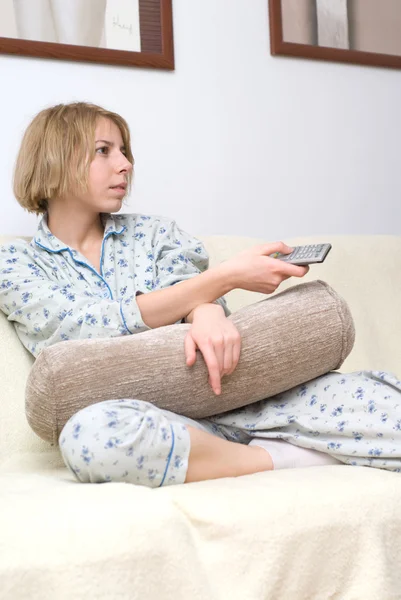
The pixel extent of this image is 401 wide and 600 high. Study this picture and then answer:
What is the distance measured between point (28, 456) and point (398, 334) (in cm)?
92

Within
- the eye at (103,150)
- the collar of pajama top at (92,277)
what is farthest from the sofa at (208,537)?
the eye at (103,150)

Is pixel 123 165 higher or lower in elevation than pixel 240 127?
lower

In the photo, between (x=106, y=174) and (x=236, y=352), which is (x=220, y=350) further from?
(x=106, y=174)

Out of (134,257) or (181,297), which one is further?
(134,257)

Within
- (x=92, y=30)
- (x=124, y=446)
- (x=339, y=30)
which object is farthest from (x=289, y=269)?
(x=339, y=30)

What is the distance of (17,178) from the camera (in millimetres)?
1706

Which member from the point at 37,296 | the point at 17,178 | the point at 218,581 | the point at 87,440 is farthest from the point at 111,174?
the point at 218,581

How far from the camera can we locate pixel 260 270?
1.32 m

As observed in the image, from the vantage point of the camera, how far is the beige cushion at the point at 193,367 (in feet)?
4.01

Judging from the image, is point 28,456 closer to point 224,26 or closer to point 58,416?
point 58,416

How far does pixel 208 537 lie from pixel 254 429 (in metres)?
0.37

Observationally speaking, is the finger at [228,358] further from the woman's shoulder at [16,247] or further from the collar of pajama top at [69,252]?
A: the woman's shoulder at [16,247]

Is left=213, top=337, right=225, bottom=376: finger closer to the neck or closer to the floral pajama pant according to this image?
the floral pajama pant

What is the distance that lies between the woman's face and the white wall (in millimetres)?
388
